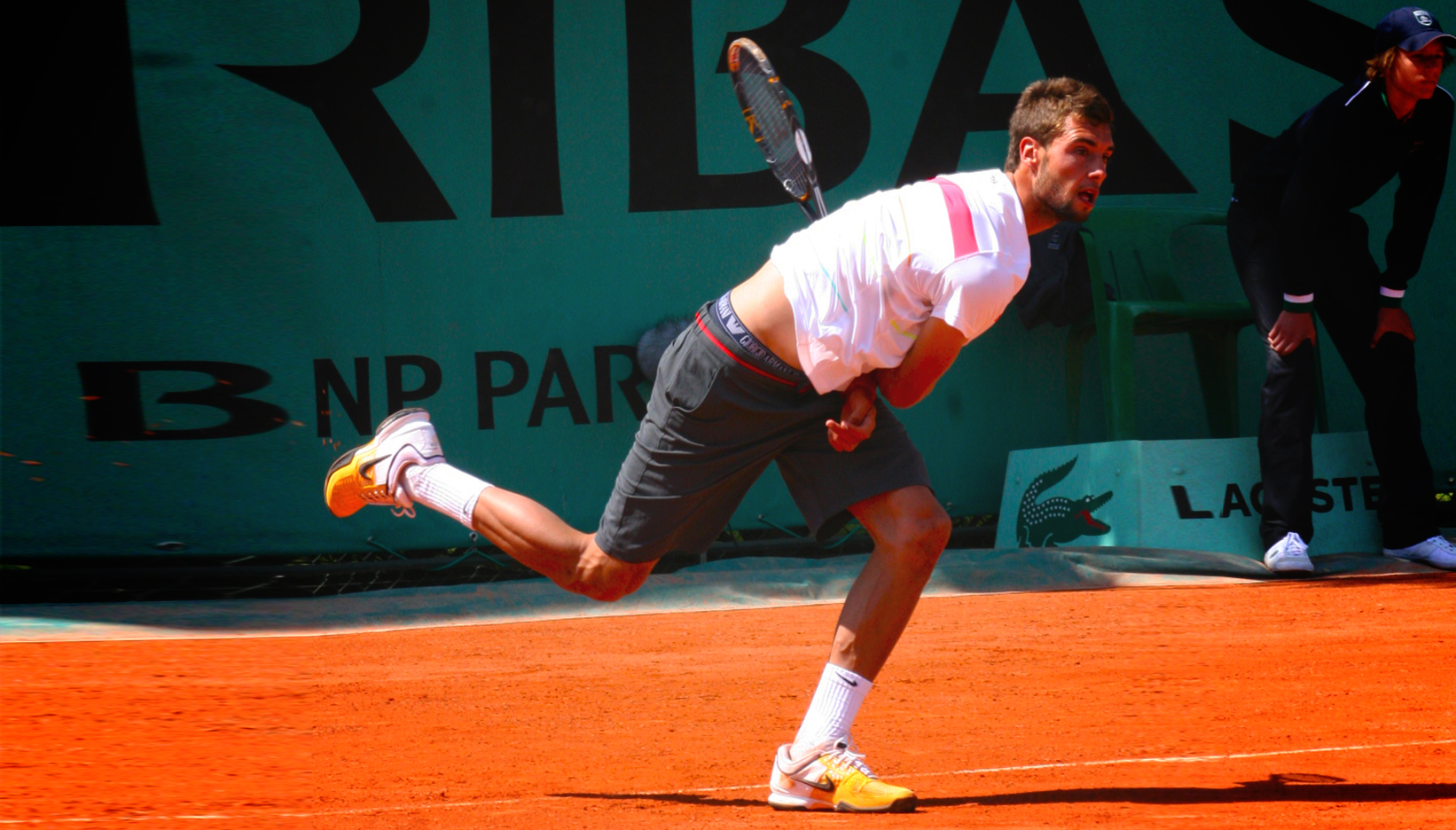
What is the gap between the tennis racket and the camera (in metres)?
3.65

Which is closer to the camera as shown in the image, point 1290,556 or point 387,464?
point 387,464

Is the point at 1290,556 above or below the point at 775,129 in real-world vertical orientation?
below

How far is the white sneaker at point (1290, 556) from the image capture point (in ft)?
17.4

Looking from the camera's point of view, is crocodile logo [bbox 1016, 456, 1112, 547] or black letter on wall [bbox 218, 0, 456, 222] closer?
crocodile logo [bbox 1016, 456, 1112, 547]

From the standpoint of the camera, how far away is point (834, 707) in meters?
2.63

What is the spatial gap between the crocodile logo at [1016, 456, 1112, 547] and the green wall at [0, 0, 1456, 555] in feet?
2.37

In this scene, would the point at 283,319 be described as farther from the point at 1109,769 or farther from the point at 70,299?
the point at 1109,769

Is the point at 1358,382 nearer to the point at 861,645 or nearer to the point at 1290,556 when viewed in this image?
the point at 1290,556

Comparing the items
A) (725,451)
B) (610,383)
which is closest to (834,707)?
(725,451)

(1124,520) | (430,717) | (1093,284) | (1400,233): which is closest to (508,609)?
(430,717)

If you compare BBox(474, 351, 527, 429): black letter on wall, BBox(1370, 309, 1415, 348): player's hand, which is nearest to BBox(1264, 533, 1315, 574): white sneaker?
BBox(1370, 309, 1415, 348): player's hand

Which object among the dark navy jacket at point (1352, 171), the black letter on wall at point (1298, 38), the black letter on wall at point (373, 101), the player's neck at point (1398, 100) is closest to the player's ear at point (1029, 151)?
the dark navy jacket at point (1352, 171)

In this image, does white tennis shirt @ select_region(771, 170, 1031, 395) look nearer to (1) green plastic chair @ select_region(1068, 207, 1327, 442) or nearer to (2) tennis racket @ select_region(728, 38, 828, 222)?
(2) tennis racket @ select_region(728, 38, 828, 222)

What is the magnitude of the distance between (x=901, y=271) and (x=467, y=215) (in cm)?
433
